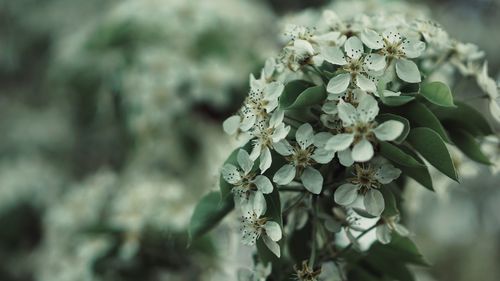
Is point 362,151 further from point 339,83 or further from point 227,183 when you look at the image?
point 227,183

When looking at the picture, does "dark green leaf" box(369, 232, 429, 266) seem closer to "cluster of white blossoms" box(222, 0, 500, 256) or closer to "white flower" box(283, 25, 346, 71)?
"cluster of white blossoms" box(222, 0, 500, 256)

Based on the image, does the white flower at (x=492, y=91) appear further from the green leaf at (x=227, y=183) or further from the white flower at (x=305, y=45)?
the green leaf at (x=227, y=183)

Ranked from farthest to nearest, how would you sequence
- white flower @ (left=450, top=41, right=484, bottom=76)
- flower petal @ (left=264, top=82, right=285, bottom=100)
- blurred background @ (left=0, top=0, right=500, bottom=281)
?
blurred background @ (left=0, top=0, right=500, bottom=281) < white flower @ (left=450, top=41, right=484, bottom=76) < flower petal @ (left=264, top=82, right=285, bottom=100)

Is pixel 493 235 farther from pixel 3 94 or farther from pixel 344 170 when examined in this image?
pixel 344 170

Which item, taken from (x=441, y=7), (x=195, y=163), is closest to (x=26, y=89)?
(x=195, y=163)

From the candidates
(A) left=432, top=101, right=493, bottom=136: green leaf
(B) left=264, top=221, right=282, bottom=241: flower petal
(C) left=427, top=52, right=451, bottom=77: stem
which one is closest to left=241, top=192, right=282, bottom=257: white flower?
(B) left=264, top=221, right=282, bottom=241: flower petal

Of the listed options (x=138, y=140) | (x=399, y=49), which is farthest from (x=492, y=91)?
(x=138, y=140)
